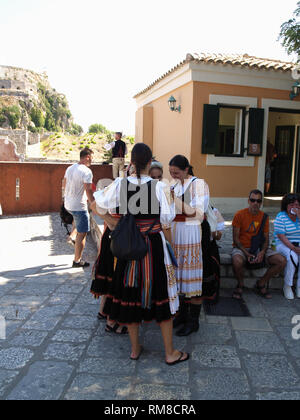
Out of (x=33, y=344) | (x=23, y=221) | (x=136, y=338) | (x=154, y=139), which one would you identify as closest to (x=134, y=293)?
(x=136, y=338)

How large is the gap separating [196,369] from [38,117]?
9881cm

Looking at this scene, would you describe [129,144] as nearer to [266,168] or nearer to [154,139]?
[154,139]

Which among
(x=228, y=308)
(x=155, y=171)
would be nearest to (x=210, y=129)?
(x=155, y=171)

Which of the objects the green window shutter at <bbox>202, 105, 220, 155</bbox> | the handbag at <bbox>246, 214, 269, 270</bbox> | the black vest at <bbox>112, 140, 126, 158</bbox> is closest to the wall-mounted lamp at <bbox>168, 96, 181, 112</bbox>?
the green window shutter at <bbox>202, 105, 220, 155</bbox>

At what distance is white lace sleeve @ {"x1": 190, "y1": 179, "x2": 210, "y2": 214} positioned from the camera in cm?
319

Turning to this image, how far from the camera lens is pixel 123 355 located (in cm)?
305

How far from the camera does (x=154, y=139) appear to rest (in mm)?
12781

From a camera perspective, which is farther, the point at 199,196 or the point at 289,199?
the point at 289,199

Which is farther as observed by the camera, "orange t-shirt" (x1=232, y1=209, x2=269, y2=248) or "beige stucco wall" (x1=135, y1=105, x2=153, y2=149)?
"beige stucco wall" (x1=135, y1=105, x2=153, y2=149)

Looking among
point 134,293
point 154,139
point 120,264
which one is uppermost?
point 154,139

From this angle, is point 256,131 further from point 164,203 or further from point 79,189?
point 164,203

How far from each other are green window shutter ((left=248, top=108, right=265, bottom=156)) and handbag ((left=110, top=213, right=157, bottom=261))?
23.7 ft

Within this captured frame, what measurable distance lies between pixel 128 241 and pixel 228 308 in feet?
6.85

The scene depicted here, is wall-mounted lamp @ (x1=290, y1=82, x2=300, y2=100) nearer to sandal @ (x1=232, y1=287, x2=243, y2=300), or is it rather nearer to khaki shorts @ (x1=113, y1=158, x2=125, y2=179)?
khaki shorts @ (x1=113, y1=158, x2=125, y2=179)
